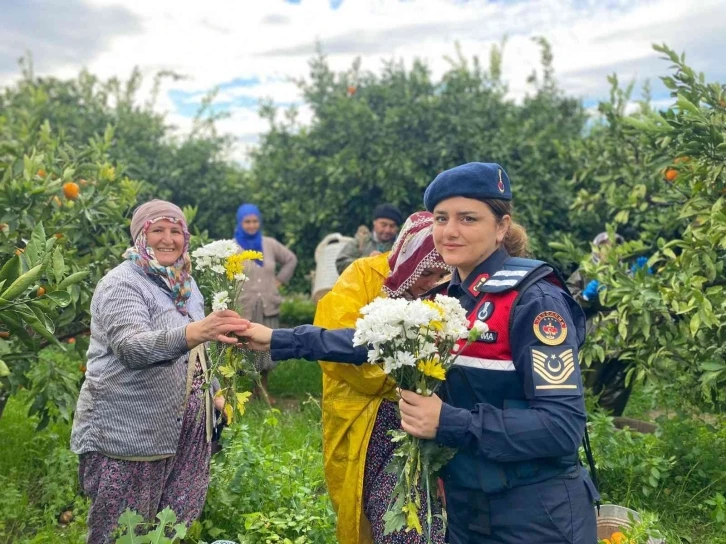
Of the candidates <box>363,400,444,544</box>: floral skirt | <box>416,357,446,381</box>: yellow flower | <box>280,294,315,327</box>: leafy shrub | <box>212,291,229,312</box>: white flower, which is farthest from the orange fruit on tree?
<box>280,294,315,327</box>: leafy shrub

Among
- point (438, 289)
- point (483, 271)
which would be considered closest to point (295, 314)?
point (438, 289)

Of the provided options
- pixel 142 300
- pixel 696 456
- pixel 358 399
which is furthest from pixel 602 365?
pixel 142 300

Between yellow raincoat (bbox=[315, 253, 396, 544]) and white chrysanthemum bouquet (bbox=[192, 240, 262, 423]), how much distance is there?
31 cm

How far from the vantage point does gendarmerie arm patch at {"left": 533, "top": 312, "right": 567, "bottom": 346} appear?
1774 millimetres

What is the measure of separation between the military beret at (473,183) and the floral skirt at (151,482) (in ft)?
5.33

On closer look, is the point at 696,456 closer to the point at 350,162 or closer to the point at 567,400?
the point at 567,400

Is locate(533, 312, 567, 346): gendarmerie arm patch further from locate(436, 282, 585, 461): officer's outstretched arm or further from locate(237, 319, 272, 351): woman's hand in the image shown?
locate(237, 319, 272, 351): woman's hand

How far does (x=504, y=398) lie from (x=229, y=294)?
46.0 inches

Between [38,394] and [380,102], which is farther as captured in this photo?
[380,102]

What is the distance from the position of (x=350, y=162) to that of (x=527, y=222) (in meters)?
1.94

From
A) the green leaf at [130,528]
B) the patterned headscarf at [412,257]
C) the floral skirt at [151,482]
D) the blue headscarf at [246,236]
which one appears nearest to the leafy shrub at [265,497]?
the floral skirt at [151,482]

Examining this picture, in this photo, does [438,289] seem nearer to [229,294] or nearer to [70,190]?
[229,294]

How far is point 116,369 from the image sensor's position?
288 centimetres

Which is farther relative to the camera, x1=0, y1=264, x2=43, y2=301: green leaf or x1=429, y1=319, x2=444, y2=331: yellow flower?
x1=0, y1=264, x2=43, y2=301: green leaf
